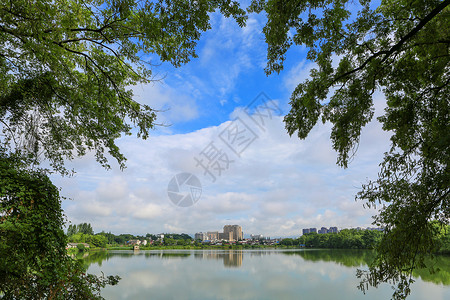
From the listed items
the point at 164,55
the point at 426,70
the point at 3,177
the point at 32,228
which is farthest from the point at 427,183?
the point at 3,177

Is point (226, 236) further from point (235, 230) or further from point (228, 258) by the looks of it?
point (228, 258)

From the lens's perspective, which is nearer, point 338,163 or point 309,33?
point 309,33

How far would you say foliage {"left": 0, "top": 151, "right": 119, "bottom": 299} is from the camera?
115 inches

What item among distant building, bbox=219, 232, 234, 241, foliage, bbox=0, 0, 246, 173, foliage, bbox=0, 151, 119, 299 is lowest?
distant building, bbox=219, 232, 234, 241

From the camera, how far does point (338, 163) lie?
3918 millimetres

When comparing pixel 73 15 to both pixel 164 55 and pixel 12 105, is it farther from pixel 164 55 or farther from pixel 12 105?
pixel 12 105

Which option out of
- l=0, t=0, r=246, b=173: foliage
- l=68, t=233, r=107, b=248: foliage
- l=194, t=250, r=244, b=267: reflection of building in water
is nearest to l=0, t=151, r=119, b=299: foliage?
l=0, t=0, r=246, b=173: foliage

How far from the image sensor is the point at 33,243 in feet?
10.2

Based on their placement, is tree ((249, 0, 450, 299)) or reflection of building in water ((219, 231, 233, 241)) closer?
tree ((249, 0, 450, 299))

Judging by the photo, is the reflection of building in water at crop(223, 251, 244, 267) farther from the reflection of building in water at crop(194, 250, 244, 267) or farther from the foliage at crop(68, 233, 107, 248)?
the foliage at crop(68, 233, 107, 248)

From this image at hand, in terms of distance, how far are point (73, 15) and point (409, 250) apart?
6021 millimetres

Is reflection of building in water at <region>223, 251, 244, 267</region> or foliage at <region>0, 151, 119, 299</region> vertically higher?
foliage at <region>0, 151, 119, 299</region>

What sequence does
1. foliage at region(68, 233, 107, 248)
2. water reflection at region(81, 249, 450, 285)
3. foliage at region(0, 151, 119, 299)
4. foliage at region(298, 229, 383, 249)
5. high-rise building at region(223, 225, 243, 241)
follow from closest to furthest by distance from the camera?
foliage at region(0, 151, 119, 299) → water reflection at region(81, 249, 450, 285) → foliage at region(298, 229, 383, 249) → foliage at region(68, 233, 107, 248) → high-rise building at region(223, 225, 243, 241)

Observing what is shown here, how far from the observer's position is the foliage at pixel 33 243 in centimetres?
293
